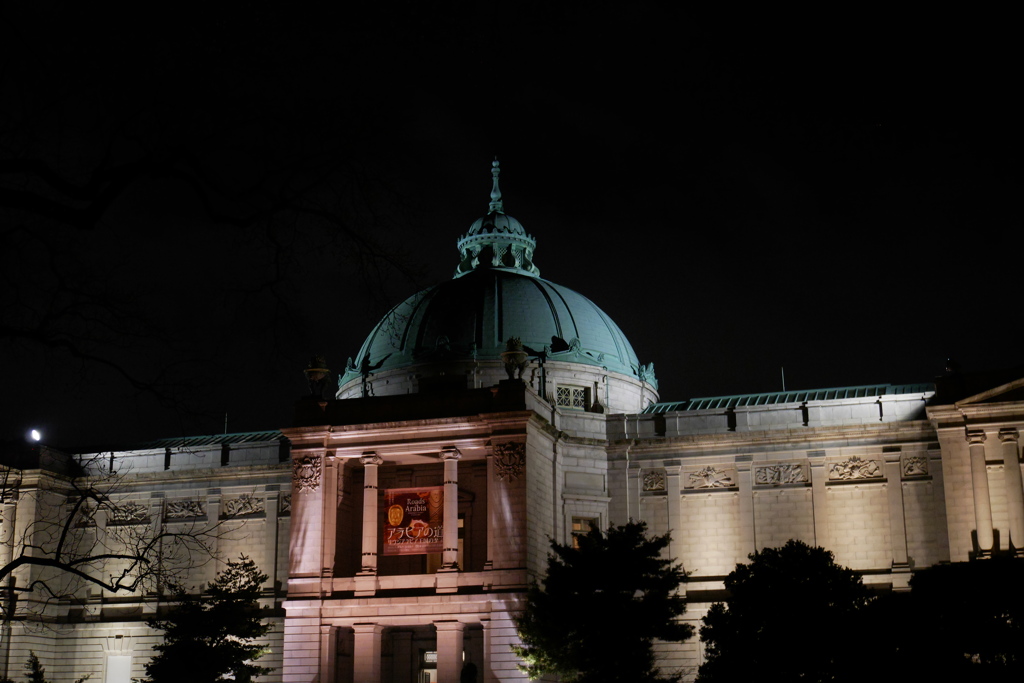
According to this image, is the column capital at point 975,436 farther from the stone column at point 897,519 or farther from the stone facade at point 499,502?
the stone column at point 897,519

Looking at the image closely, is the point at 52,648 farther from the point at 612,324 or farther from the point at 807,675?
the point at 807,675

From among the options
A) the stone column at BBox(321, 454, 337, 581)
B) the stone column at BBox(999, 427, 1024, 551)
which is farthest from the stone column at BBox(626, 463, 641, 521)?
the stone column at BBox(999, 427, 1024, 551)

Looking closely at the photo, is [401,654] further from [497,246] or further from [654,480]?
[497,246]

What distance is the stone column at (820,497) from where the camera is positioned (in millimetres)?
59125

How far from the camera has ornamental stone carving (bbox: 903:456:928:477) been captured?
193 ft

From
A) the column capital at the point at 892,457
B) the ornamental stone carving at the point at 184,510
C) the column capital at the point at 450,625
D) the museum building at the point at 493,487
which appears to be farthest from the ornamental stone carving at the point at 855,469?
the ornamental stone carving at the point at 184,510

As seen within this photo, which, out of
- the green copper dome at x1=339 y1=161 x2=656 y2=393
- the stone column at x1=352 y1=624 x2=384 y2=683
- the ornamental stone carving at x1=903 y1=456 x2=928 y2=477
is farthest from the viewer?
the green copper dome at x1=339 y1=161 x2=656 y2=393

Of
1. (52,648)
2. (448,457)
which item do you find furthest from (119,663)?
(448,457)

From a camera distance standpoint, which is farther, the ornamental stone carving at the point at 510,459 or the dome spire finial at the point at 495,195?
the dome spire finial at the point at 495,195

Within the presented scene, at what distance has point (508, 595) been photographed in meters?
52.6

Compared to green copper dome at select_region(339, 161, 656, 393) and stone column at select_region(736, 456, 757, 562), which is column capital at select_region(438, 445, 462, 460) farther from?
stone column at select_region(736, 456, 757, 562)

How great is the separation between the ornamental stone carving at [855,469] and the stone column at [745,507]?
3.82 meters

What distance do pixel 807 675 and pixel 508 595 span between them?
1578 centimetres

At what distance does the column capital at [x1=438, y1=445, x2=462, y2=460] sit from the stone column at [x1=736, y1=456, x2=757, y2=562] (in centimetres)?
1443
